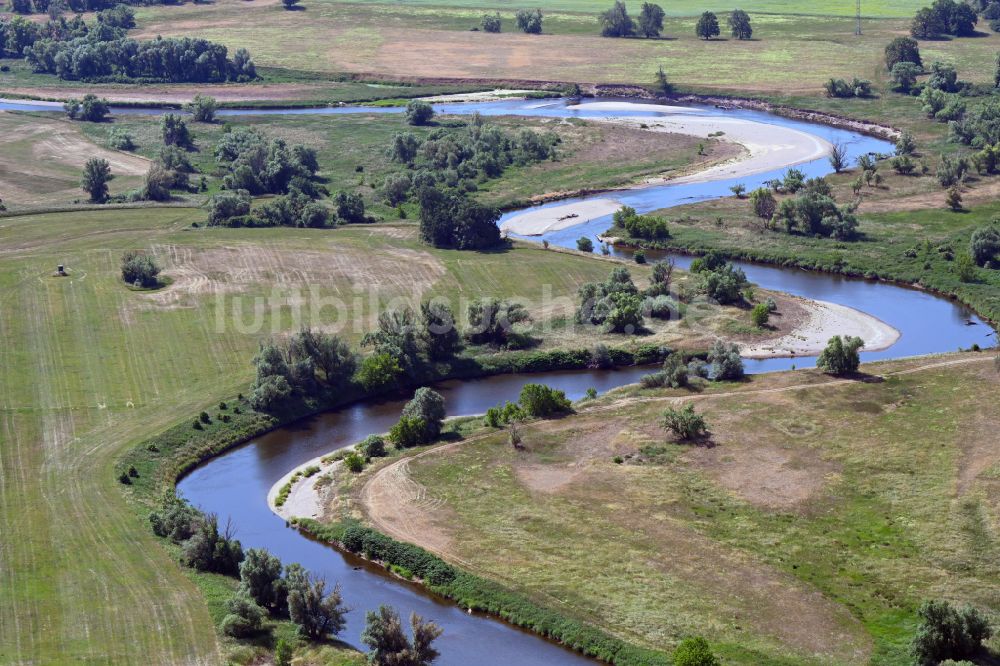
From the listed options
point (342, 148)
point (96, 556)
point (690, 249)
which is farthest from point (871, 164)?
point (96, 556)

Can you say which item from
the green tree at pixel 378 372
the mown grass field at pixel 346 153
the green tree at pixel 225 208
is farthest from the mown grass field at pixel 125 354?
the mown grass field at pixel 346 153

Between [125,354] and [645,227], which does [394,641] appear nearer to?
[125,354]

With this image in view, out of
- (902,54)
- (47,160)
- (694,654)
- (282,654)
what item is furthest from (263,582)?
(902,54)

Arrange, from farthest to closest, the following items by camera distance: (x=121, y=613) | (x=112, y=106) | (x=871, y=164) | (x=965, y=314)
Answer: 1. (x=112, y=106)
2. (x=871, y=164)
3. (x=965, y=314)
4. (x=121, y=613)

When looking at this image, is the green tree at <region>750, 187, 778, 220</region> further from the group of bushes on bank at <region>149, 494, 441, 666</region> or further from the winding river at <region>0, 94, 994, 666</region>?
the group of bushes on bank at <region>149, 494, 441, 666</region>

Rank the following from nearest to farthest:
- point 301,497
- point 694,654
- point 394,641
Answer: point 694,654 → point 394,641 → point 301,497

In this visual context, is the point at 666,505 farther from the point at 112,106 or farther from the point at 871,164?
the point at 112,106

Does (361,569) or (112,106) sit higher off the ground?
(112,106)

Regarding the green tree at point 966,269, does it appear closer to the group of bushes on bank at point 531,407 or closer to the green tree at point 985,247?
the green tree at point 985,247
